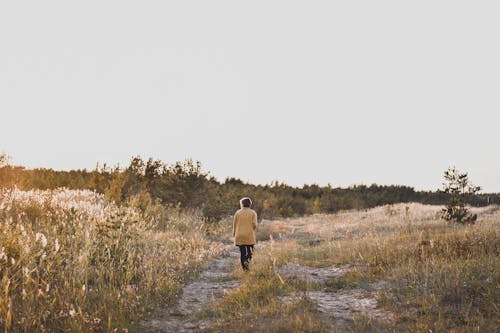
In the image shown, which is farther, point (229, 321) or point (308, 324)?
point (229, 321)

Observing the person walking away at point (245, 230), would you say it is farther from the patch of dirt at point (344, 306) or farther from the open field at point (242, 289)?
the patch of dirt at point (344, 306)

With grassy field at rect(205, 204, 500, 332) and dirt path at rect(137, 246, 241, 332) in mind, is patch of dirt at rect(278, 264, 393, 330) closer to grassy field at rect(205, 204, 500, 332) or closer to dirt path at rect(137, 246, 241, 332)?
grassy field at rect(205, 204, 500, 332)

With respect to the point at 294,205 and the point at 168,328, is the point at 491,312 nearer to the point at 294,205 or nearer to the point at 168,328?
the point at 168,328

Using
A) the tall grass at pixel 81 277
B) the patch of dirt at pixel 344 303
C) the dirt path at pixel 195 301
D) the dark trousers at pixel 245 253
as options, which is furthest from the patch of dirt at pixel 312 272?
the tall grass at pixel 81 277

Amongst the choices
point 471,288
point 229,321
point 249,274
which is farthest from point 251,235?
point 471,288

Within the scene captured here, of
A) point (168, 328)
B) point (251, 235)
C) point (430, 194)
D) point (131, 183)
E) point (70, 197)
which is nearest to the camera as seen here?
point (168, 328)

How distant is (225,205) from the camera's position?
26016 mm

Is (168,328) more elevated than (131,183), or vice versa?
(131,183)

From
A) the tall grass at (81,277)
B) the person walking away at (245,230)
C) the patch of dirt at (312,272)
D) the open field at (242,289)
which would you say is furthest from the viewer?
the person walking away at (245,230)

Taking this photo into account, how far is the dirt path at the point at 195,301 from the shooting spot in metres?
6.09

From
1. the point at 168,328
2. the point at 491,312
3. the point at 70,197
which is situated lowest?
the point at 168,328

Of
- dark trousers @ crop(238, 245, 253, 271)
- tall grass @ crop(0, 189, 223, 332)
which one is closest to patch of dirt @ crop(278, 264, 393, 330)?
dark trousers @ crop(238, 245, 253, 271)

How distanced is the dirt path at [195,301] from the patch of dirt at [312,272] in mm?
1144

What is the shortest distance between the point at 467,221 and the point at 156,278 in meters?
12.1
